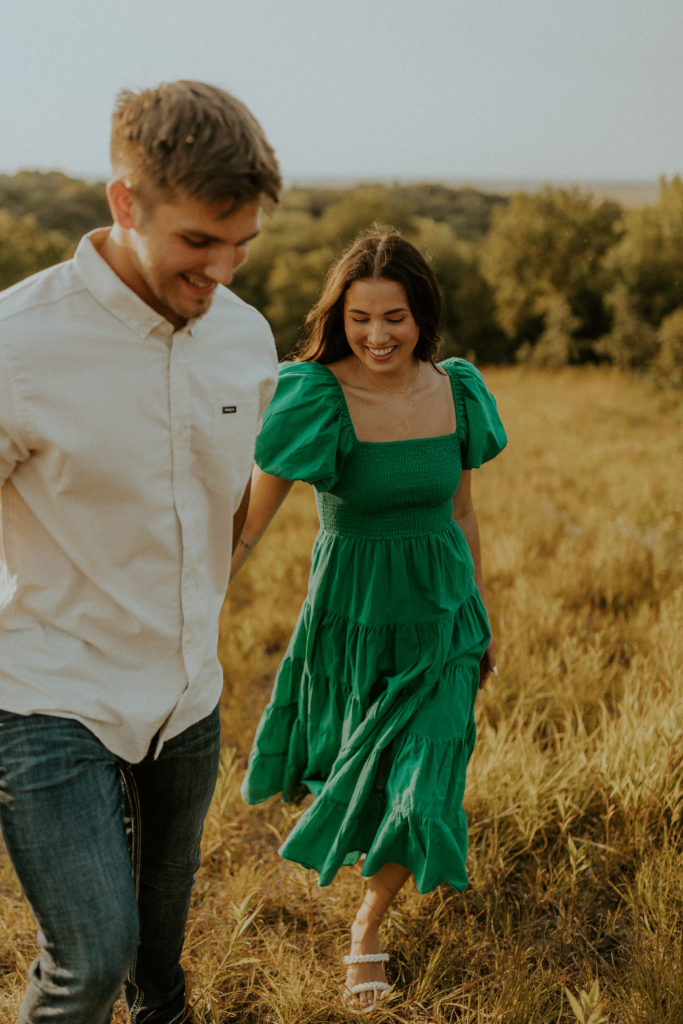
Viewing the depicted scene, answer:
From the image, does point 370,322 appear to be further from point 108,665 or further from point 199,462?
point 108,665

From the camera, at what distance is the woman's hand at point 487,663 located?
3070mm

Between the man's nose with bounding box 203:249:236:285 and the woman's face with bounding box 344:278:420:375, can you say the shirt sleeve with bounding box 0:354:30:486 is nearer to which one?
the man's nose with bounding box 203:249:236:285

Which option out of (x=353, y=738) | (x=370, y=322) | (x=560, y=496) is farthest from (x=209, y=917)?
(x=560, y=496)

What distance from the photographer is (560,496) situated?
8.38 metres

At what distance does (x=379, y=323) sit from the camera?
2.78m

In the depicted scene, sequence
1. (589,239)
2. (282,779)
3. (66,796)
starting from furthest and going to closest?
(589,239) → (282,779) → (66,796)

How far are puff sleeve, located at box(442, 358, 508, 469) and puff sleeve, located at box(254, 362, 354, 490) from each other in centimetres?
40

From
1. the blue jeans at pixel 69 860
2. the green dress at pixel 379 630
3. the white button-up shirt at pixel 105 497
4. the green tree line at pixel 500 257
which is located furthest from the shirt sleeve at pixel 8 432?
the green tree line at pixel 500 257

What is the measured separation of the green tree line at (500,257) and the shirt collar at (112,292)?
42.9 feet

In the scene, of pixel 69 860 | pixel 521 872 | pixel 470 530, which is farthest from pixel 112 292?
pixel 521 872

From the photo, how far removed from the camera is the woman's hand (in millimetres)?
3070

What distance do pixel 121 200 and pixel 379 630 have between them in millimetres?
1533

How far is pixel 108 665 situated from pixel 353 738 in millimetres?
1123

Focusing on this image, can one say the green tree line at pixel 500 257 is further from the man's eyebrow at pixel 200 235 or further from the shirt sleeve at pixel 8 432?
the shirt sleeve at pixel 8 432
